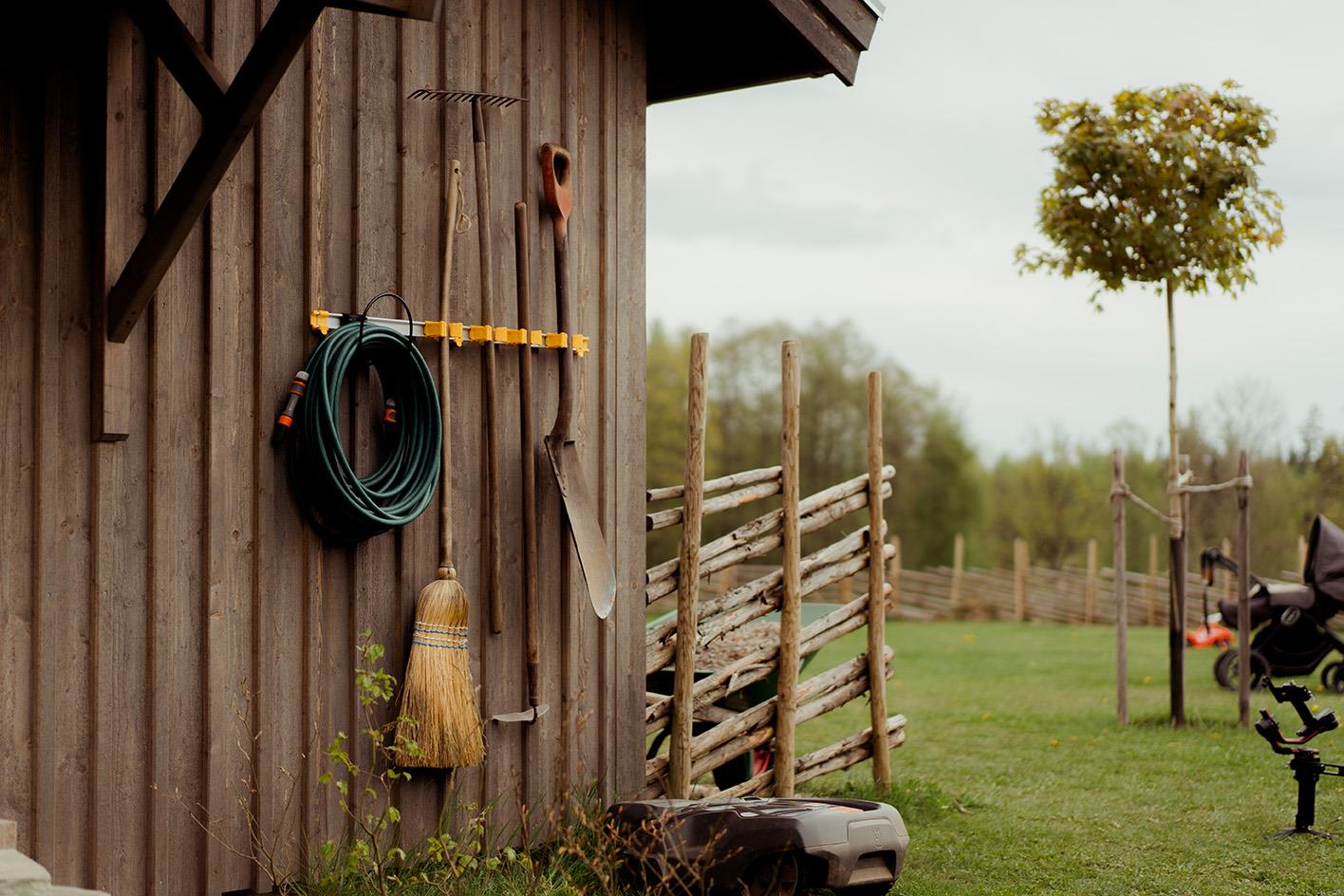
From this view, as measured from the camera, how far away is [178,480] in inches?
155

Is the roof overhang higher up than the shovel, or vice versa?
the roof overhang

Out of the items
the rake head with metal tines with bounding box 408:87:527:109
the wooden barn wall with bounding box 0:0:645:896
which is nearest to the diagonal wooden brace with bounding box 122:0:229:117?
the wooden barn wall with bounding box 0:0:645:896

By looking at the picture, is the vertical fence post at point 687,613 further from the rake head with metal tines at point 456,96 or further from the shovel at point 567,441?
the rake head with metal tines at point 456,96

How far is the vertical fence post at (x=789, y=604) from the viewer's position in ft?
19.6

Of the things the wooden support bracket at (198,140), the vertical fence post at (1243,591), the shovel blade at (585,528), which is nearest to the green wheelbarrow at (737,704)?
the shovel blade at (585,528)

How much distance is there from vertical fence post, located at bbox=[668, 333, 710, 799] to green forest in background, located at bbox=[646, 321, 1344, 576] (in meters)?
20.0

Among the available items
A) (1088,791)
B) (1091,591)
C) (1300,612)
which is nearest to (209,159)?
(1088,791)

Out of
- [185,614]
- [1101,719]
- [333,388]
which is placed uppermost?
[333,388]

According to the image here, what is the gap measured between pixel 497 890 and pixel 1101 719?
20.6 feet

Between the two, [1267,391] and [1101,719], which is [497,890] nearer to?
[1101,719]

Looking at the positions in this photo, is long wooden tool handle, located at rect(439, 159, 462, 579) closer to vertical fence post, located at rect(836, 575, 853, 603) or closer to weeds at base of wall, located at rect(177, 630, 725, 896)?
weeds at base of wall, located at rect(177, 630, 725, 896)

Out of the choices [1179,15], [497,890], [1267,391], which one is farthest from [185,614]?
[1267,391]

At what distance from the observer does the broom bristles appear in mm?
4324

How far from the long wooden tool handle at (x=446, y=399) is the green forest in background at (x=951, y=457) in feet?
69.2
